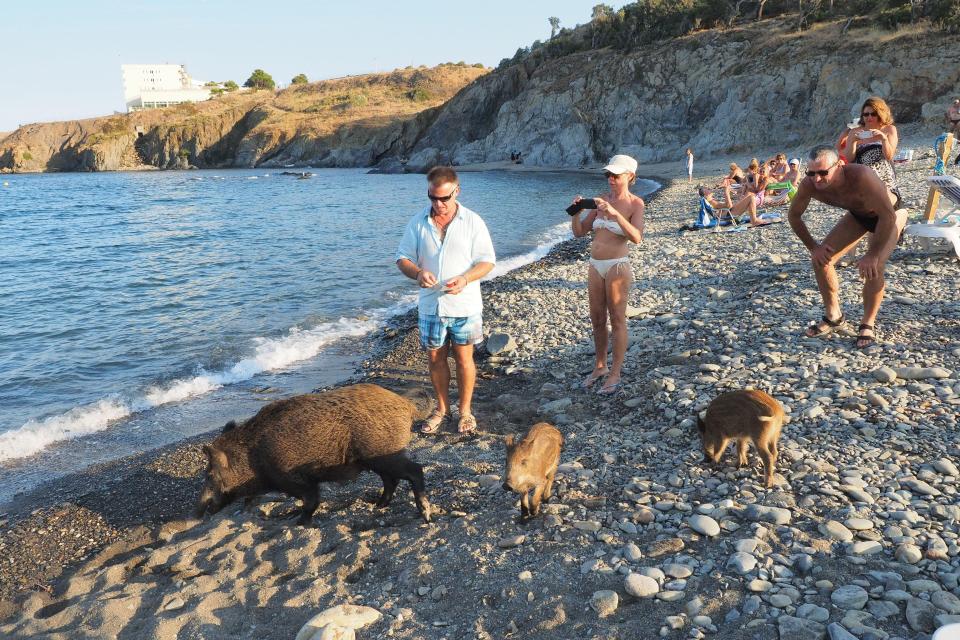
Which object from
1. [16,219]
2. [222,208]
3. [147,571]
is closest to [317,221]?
[222,208]

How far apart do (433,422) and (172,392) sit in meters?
5.25

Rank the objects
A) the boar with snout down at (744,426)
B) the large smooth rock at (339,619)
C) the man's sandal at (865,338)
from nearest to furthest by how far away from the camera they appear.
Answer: the large smooth rock at (339,619), the boar with snout down at (744,426), the man's sandal at (865,338)

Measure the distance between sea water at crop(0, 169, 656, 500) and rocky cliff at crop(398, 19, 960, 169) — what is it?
20595 millimetres

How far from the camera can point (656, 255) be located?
1446 centimetres

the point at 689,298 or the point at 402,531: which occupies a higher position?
the point at 689,298

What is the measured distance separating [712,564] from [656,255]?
453 inches

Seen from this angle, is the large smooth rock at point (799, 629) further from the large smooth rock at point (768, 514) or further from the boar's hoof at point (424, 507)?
the boar's hoof at point (424, 507)

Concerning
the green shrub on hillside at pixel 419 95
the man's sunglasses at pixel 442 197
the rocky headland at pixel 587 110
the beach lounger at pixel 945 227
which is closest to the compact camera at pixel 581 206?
the man's sunglasses at pixel 442 197

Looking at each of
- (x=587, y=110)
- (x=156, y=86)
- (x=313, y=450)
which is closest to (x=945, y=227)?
(x=313, y=450)

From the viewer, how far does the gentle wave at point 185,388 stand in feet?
26.9

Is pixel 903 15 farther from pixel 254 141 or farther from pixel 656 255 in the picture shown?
pixel 254 141

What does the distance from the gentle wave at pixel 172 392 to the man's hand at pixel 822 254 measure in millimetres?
8201

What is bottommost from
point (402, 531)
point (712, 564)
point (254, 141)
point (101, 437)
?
point (101, 437)

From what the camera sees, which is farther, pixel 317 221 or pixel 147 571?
pixel 317 221
